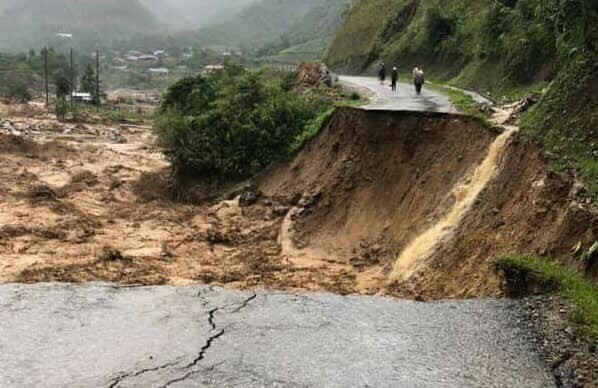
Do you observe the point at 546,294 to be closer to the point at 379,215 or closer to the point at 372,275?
the point at 372,275

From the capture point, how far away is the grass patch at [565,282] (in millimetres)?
8469

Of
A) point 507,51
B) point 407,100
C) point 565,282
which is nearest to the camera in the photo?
point 565,282

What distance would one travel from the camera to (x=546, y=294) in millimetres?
9508

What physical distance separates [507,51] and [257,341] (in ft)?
67.2

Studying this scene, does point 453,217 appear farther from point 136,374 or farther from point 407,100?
point 407,100

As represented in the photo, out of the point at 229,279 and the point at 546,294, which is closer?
the point at 546,294

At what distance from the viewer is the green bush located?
22422mm

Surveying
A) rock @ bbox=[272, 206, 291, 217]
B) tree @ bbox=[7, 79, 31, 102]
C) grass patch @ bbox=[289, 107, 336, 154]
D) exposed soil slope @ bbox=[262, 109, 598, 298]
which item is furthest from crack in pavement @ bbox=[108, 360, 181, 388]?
tree @ bbox=[7, 79, 31, 102]

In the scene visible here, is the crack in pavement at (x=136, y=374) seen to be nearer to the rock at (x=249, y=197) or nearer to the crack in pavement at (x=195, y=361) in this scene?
the crack in pavement at (x=195, y=361)

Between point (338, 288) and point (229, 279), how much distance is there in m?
2.11

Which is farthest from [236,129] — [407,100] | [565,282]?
[565,282]

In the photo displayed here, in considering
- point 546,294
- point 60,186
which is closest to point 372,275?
point 546,294

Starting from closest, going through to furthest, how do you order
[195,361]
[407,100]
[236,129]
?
[195,361]
[407,100]
[236,129]

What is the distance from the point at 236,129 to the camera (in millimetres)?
22938
